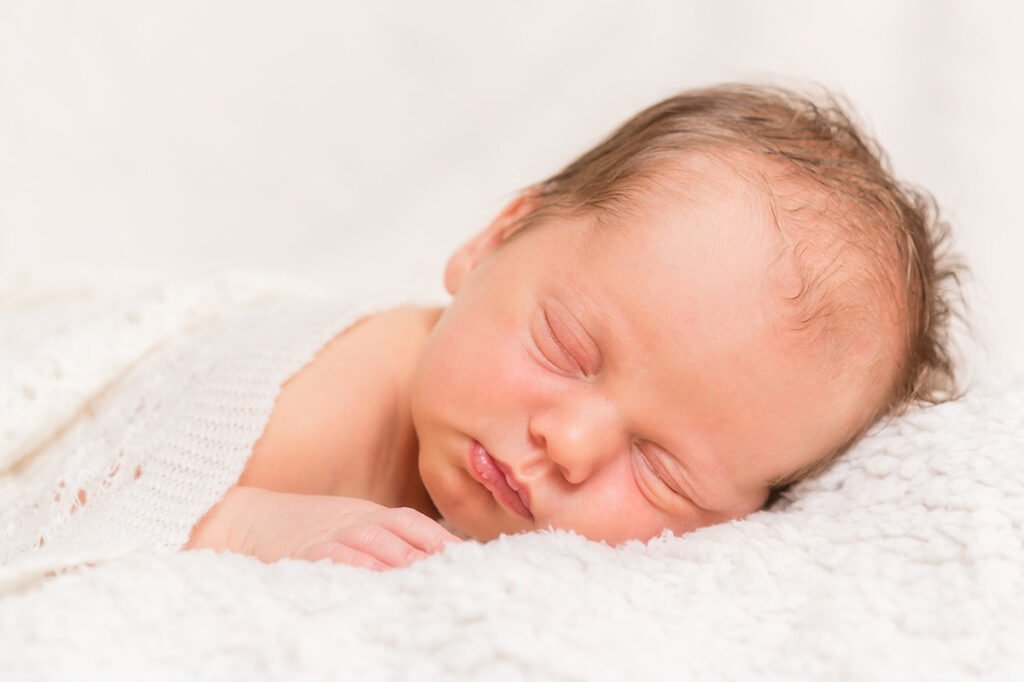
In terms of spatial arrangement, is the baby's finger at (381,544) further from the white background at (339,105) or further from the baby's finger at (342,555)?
the white background at (339,105)

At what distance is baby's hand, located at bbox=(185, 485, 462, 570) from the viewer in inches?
42.4

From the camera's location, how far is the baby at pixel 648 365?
49.1 inches

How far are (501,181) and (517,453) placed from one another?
1.34 metres

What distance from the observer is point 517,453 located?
1.24 m

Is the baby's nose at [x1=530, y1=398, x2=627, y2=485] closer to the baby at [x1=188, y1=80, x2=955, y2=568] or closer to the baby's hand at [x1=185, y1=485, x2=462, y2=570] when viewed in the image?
the baby at [x1=188, y1=80, x2=955, y2=568]

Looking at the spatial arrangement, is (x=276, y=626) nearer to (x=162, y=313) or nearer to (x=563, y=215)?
(x=563, y=215)

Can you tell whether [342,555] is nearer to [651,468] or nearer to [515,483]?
[515,483]

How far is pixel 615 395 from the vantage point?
125 centimetres

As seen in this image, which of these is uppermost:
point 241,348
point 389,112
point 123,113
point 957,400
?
point 123,113

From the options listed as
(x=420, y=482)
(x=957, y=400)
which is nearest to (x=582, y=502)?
(x=420, y=482)

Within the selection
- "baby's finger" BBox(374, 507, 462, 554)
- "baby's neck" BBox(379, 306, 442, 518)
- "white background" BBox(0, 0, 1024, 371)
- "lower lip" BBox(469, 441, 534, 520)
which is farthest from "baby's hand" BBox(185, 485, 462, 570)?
"white background" BBox(0, 0, 1024, 371)

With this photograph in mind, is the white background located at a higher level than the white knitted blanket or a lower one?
higher

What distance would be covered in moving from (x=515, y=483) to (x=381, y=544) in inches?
8.4

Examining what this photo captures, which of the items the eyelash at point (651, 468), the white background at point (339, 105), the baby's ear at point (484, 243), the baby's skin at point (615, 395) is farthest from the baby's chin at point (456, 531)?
the white background at point (339, 105)
